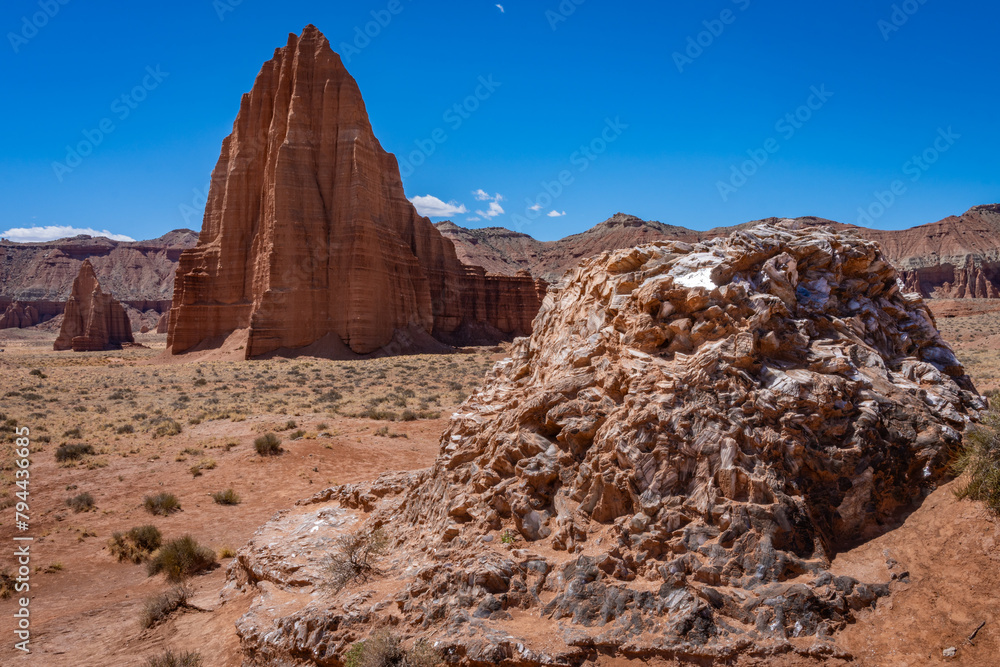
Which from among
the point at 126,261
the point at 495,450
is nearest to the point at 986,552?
the point at 495,450

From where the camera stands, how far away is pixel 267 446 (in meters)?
14.7

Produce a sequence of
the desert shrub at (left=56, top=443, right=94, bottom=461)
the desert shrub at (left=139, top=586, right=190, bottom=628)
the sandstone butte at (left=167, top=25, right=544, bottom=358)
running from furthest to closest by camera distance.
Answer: the sandstone butte at (left=167, top=25, right=544, bottom=358) < the desert shrub at (left=56, top=443, right=94, bottom=461) < the desert shrub at (left=139, top=586, right=190, bottom=628)

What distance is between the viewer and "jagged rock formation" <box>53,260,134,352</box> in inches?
2323

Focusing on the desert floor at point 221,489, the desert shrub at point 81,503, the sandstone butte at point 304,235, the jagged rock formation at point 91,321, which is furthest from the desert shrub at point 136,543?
the jagged rock formation at point 91,321

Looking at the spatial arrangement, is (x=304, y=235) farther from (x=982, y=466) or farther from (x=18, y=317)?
(x=18, y=317)

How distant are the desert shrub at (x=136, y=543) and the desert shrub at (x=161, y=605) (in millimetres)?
2606

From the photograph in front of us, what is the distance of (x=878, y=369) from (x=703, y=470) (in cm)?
269

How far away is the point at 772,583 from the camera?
183 inches

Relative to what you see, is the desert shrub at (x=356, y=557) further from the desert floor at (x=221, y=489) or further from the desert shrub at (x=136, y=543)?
the desert shrub at (x=136, y=543)

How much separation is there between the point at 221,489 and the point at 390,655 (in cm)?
976

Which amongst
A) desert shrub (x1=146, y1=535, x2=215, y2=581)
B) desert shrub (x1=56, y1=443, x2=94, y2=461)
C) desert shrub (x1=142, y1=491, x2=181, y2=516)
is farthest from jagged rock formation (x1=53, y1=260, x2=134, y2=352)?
desert shrub (x1=146, y1=535, x2=215, y2=581)

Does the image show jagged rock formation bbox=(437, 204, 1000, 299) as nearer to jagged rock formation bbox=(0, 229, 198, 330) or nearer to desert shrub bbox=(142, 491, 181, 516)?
jagged rock formation bbox=(0, 229, 198, 330)

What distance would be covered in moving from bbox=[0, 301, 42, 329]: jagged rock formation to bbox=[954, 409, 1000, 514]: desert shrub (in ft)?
424

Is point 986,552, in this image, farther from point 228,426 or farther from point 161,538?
point 228,426
